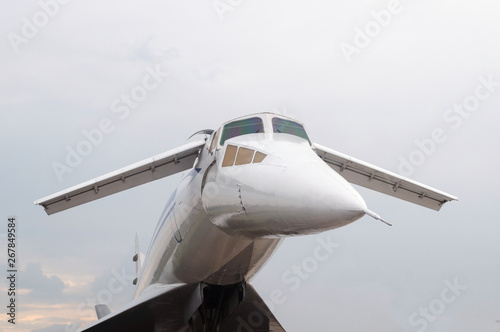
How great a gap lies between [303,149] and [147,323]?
6.51m

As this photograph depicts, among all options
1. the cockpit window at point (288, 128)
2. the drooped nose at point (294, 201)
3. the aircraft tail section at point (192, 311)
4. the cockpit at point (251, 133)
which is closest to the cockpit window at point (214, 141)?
the cockpit at point (251, 133)

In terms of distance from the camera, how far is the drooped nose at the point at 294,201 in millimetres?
6430

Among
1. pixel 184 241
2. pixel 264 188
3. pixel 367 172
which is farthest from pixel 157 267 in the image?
pixel 264 188

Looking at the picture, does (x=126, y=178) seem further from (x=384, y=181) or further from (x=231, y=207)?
(x=384, y=181)

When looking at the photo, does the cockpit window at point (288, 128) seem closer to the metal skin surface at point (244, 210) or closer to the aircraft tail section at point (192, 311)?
the metal skin surface at point (244, 210)

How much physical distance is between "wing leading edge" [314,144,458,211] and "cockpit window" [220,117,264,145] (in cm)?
271

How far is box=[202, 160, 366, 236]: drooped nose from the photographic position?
21.1 ft

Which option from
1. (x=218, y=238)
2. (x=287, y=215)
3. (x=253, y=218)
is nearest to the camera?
(x=287, y=215)

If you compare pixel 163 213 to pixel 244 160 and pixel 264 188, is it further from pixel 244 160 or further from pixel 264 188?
pixel 264 188

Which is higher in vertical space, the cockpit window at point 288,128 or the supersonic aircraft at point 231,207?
the cockpit window at point 288,128

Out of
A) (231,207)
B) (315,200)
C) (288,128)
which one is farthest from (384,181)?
(315,200)

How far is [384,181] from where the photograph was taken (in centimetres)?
1239

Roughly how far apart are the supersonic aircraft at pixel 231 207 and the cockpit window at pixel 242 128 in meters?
0.02

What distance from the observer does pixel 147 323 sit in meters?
13.0
